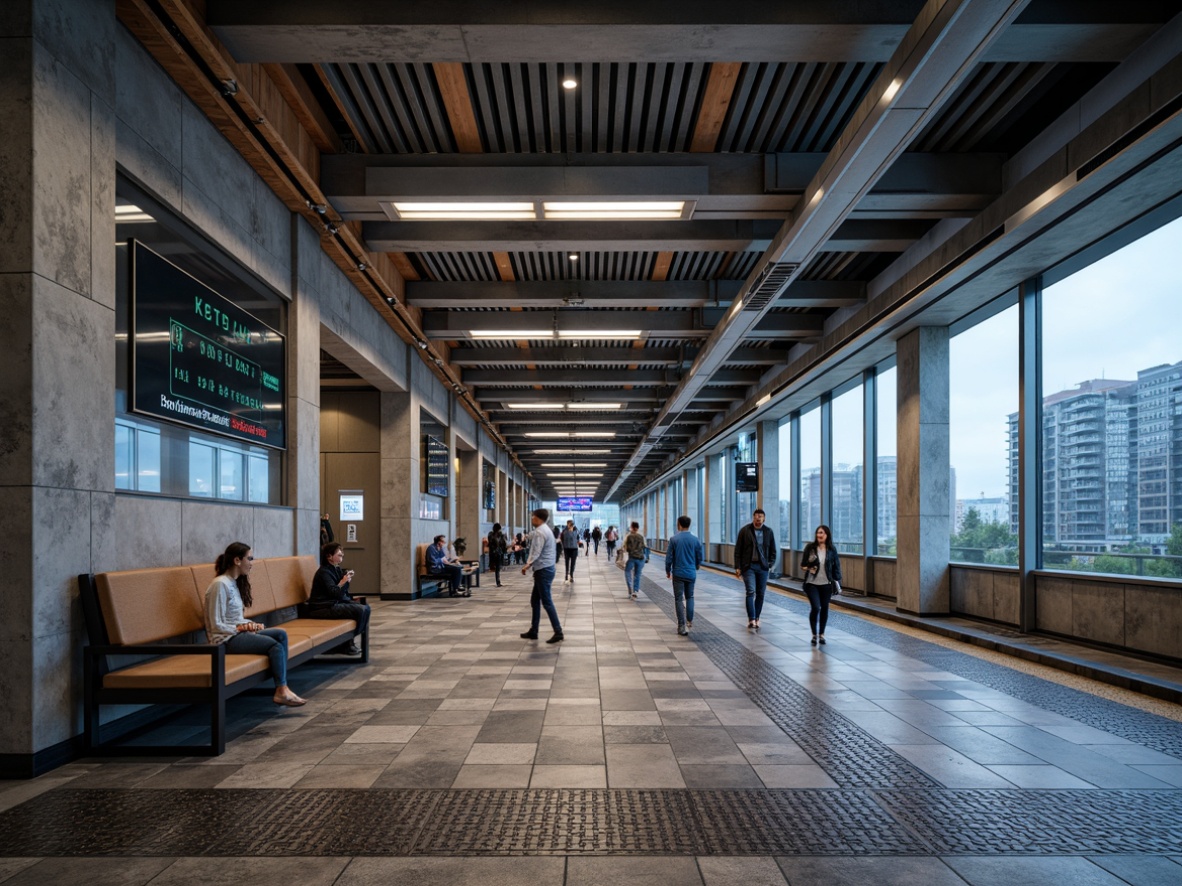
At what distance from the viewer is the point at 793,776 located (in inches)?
188

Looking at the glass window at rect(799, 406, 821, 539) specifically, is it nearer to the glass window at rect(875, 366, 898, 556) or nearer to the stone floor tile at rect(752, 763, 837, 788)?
the glass window at rect(875, 366, 898, 556)

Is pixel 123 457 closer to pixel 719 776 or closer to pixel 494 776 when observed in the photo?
pixel 494 776

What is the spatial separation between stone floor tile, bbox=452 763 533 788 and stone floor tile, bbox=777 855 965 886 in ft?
5.35

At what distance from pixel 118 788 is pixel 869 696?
559 cm

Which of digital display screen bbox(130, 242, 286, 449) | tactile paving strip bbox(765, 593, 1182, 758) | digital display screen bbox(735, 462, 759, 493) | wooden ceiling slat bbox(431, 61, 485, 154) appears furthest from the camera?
digital display screen bbox(735, 462, 759, 493)

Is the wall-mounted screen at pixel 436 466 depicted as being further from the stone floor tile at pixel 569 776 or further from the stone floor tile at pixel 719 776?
the stone floor tile at pixel 719 776

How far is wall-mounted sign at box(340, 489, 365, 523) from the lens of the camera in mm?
15938

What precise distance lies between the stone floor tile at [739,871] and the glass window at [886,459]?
12.7m

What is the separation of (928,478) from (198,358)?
34.3ft

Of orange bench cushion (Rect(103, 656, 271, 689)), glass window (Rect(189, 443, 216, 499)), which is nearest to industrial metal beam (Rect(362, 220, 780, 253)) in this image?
glass window (Rect(189, 443, 216, 499))

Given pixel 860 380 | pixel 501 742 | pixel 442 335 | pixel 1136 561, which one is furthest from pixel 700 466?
pixel 501 742

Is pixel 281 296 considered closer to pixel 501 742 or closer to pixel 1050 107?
pixel 501 742

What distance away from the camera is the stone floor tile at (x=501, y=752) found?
5.06 m

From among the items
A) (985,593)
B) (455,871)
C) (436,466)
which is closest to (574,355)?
(436,466)
